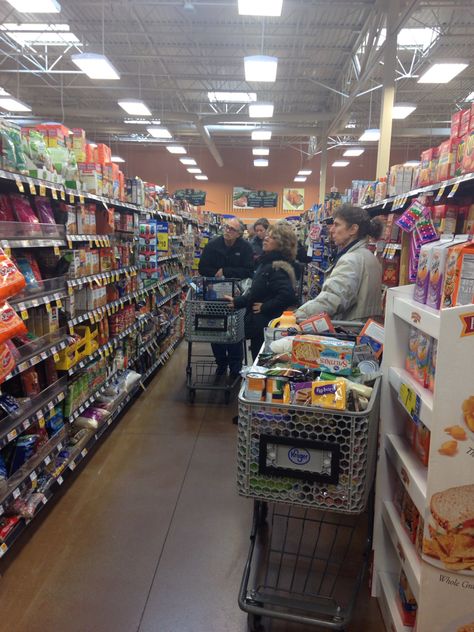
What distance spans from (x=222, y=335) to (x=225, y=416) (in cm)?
81

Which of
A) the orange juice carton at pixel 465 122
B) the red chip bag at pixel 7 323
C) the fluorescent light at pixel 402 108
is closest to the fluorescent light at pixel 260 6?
the orange juice carton at pixel 465 122

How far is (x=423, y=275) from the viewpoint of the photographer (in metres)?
1.78

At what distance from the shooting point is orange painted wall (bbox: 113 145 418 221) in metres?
21.6

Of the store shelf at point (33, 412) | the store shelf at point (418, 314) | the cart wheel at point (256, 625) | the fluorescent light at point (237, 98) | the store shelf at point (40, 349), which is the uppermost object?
the fluorescent light at point (237, 98)

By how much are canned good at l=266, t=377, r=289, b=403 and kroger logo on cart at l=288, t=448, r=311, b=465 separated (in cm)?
19

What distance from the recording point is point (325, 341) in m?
1.95

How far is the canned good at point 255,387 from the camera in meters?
1.73

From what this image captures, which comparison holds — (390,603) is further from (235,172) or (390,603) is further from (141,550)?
(235,172)

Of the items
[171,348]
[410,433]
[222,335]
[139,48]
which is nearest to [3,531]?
[410,433]

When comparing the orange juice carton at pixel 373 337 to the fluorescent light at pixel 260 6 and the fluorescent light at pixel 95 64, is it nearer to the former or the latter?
the fluorescent light at pixel 260 6

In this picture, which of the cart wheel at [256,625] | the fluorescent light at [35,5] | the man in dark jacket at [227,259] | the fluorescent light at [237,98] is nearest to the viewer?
the cart wheel at [256,625]

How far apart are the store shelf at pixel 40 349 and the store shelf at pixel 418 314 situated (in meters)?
1.92

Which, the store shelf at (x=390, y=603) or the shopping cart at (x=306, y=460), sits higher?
the shopping cart at (x=306, y=460)

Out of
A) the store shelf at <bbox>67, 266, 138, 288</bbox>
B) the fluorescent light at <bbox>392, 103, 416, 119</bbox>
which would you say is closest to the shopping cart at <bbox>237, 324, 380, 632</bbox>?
the store shelf at <bbox>67, 266, 138, 288</bbox>
